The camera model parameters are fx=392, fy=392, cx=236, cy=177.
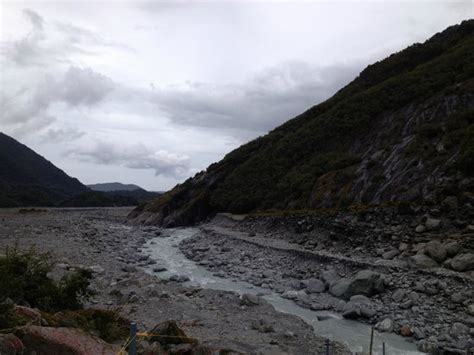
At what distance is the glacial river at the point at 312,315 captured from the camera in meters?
13.8

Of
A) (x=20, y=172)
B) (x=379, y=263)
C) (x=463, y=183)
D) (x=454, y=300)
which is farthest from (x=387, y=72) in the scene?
(x=20, y=172)

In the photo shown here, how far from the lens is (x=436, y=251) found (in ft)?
66.2

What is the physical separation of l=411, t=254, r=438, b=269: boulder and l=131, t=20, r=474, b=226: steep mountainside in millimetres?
6199

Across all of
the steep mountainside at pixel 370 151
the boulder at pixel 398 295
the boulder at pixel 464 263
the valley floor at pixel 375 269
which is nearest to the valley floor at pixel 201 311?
the valley floor at pixel 375 269

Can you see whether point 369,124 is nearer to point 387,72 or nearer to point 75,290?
point 387,72

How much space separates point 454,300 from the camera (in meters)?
16.4

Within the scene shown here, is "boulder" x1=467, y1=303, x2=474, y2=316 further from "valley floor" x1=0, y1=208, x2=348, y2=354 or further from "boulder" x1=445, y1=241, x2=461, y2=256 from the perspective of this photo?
"valley floor" x1=0, y1=208, x2=348, y2=354

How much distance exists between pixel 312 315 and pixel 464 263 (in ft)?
25.2

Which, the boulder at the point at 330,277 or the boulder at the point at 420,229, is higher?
the boulder at the point at 420,229

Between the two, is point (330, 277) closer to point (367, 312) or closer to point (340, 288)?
point (340, 288)

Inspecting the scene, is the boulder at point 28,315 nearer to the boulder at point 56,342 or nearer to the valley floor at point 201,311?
the boulder at point 56,342

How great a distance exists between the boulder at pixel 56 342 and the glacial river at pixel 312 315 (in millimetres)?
9197

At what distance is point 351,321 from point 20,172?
19444cm

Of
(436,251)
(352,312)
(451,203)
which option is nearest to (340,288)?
(352,312)
